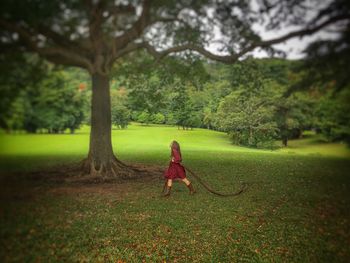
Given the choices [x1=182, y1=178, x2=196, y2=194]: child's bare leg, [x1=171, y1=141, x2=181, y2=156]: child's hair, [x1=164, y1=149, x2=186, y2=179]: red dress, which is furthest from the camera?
[x1=182, y1=178, x2=196, y2=194]: child's bare leg

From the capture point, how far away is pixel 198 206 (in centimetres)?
725

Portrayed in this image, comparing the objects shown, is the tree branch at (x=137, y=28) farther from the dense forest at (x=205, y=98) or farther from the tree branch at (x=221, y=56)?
the dense forest at (x=205, y=98)

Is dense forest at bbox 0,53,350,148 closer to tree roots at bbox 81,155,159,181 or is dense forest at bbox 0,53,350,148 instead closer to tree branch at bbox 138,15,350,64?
tree branch at bbox 138,15,350,64

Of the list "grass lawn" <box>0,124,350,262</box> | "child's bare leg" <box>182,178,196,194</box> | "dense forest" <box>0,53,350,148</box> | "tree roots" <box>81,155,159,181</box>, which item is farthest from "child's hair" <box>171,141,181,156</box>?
"tree roots" <box>81,155,159,181</box>

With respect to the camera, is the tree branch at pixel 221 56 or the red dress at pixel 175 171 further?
the red dress at pixel 175 171

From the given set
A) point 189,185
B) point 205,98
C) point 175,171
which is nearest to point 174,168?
point 175,171

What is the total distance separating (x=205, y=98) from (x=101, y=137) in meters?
2.17

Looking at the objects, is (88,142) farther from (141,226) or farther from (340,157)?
(340,157)

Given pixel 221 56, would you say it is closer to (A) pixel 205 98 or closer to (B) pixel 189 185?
(A) pixel 205 98

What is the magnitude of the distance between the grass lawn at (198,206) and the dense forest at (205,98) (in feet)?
0.87

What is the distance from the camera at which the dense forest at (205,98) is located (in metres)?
4.67

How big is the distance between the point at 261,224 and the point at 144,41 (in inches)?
180

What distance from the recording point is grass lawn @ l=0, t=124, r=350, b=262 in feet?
17.4

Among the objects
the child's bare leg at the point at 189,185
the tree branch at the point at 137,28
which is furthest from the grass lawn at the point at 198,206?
the tree branch at the point at 137,28
